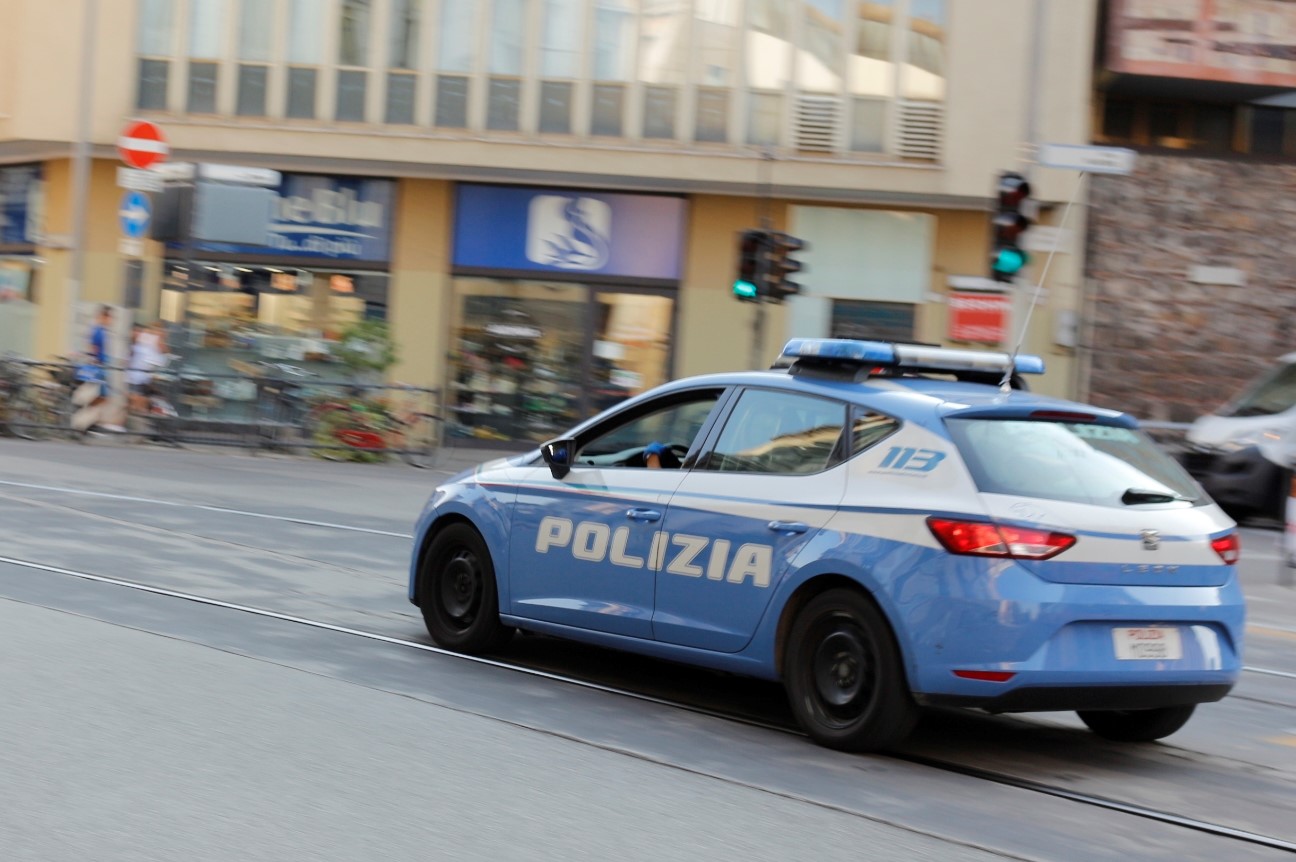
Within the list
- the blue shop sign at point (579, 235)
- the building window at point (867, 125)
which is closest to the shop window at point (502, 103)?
the blue shop sign at point (579, 235)

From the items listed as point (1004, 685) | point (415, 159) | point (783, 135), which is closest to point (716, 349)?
point (783, 135)

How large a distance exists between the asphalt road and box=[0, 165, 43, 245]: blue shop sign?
75.6 feet

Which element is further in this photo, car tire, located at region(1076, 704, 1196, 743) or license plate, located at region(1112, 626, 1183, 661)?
car tire, located at region(1076, 704, 1196, 743)

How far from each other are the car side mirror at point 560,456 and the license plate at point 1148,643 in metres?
2.66

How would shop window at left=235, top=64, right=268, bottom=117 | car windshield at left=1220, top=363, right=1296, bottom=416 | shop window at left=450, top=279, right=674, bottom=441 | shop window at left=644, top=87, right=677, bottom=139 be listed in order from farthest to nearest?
shop window at left=235, top=64, right=268, bottom=117 → shop window at left=450, top=279, right=674, bottom=441 → shop window at left=644, top=87, right=677, bottom=139 → car windshield at left=1220, top=363, right=1296, bottom=416

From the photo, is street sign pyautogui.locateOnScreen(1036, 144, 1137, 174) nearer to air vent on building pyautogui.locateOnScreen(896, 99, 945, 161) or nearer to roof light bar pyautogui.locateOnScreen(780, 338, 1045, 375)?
roof light bar pyautogui.locateOnScreen(780, 338, 1045, 375)

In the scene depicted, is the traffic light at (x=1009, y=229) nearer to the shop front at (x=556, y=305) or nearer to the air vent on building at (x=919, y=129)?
the air vent on building at (x=919, y=129)

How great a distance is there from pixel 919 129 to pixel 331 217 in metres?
9.98

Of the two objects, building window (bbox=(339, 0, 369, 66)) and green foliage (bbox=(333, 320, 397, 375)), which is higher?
building window (bbox=(339, 0, 369, 66))

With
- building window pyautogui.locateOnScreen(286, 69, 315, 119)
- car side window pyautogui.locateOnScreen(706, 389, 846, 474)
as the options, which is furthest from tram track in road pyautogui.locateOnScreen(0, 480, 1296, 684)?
building window pyautogui.locateOnScreen(286, 69, 315, 119)

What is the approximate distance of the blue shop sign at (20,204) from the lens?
3150 centimetres

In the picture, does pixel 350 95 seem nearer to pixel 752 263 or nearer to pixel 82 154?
pixel 82 154

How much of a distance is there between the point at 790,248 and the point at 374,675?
15874mm

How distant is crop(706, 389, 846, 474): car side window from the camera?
22.3 ft
